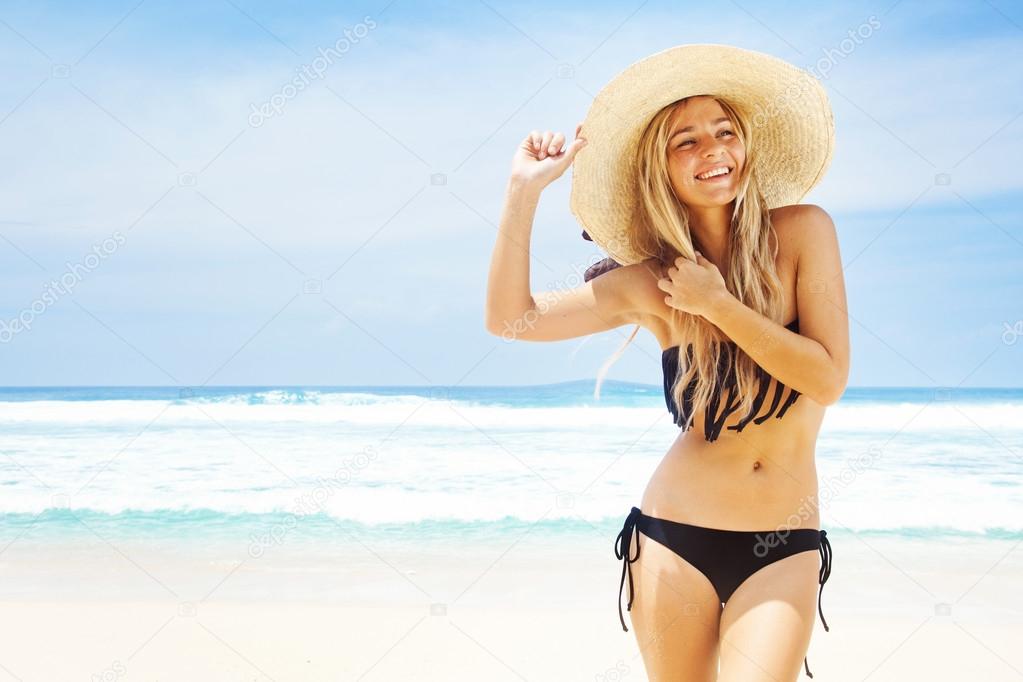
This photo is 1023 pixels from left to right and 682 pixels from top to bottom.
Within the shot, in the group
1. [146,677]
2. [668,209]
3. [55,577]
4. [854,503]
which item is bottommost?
[854,503]

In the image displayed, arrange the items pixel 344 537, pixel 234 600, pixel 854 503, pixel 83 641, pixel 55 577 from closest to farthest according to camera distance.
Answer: pixel 83 641 < pixel 234 600 < pixel 55 577 < pixel 344 537 < pixel 854 503

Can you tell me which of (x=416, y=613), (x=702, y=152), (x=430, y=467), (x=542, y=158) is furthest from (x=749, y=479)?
(x=430, y=467)

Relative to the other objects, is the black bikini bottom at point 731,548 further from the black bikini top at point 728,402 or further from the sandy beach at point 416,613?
the sandy beach at point 416,613

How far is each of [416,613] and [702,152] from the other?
4.57 m

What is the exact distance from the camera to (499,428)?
60.8ft

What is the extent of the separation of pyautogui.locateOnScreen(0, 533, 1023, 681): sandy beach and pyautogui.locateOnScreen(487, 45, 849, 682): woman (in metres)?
3.11

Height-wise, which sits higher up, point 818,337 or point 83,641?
point 818,337

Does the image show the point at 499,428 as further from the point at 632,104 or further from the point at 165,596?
the point at 632,104

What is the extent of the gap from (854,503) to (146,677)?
7.87 metres

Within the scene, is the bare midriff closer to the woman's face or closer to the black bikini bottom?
the black bikini bottom

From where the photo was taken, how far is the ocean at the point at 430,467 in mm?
9562

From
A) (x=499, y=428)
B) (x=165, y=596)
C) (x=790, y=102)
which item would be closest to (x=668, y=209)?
(x=790, y=102)

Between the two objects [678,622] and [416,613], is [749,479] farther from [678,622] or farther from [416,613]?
[416,613]

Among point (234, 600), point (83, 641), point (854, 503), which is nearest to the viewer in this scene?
point (83, 641)
